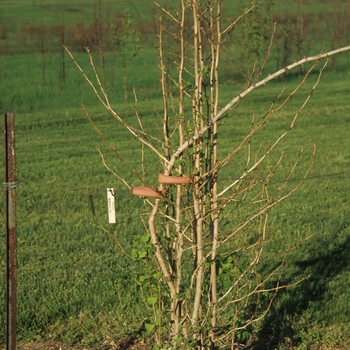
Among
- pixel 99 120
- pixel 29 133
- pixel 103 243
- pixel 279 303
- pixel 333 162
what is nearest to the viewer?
pixel 279 303

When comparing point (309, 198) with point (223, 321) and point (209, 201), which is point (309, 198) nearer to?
point (223, 321)

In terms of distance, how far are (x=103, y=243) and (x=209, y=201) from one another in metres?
4.04

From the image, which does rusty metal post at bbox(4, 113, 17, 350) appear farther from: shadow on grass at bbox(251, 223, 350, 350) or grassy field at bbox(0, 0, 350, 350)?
shadow on grass at bbox(251, 223, 350, 350)

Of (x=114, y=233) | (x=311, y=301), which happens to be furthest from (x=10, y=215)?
(x=114, y=233)

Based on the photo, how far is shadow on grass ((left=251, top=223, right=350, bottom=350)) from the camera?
5.71m

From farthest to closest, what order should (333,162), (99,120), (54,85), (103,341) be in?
(54,85) < (99,120) < (333,162) < (103,341)

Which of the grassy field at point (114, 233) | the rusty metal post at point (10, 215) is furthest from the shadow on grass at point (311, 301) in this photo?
the rusty metal post at point (10, 215)

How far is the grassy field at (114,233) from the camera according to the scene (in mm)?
5844

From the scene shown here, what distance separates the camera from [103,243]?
8.13 meters

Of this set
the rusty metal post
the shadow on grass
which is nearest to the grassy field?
the shadow on grass

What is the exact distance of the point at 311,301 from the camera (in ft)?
20.7

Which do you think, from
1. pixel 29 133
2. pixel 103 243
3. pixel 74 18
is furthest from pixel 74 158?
pixel 74 18

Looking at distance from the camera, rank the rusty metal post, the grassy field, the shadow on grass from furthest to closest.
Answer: the grassy field < the shadow on grass < the rusty metal post

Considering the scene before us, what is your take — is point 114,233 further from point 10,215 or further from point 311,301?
point 10,215
